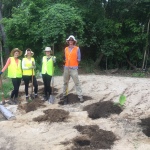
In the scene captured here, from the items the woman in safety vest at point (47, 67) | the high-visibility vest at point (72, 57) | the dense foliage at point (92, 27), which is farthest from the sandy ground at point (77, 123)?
the dense foliage at point (92, 27)

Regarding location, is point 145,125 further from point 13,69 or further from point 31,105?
point 13,69

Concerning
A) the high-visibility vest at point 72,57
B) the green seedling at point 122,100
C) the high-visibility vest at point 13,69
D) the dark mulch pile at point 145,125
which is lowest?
the dark mulch pile at point 145,125

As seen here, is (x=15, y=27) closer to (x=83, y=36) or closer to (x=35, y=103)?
(x=83, y=36)

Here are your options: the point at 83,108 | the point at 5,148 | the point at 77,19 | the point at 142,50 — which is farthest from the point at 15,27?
the point at 5,148

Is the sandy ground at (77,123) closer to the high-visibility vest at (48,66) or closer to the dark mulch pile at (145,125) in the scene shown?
the dark mulch pile at (145,125)

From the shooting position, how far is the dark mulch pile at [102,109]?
21.6ft

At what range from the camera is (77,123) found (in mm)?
6078

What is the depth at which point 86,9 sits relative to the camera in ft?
41.4

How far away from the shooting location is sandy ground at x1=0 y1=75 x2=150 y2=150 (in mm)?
5027

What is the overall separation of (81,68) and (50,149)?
909 cm

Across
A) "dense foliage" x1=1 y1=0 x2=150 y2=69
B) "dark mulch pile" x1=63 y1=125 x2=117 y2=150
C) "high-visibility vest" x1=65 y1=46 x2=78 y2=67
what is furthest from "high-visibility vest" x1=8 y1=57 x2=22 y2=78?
"dense foliage" x1=1 y1=0 x2=150 y2=69

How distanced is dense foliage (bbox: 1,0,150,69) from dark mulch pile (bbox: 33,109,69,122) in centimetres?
574

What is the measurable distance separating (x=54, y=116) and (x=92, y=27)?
24.6ft

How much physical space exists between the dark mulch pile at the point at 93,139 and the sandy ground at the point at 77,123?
125 millimetres
